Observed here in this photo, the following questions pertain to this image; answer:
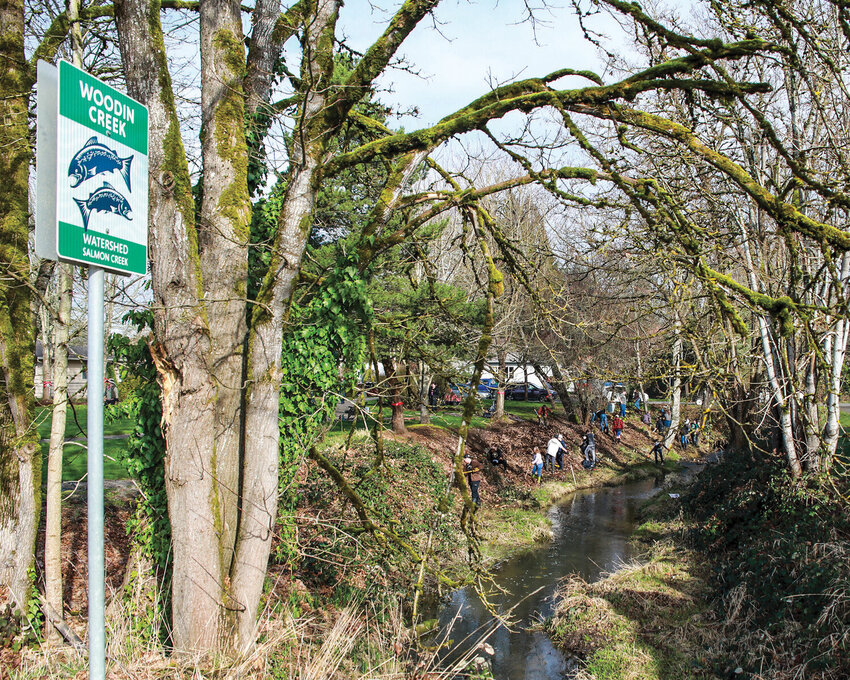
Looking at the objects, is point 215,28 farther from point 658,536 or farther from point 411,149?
point 658,536

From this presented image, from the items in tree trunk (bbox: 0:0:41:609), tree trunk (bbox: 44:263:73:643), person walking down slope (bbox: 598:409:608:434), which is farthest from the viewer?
person walking down slope (bbox: 598:409:608:434)

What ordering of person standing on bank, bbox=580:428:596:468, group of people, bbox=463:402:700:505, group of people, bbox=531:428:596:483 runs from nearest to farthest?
group of people, bbox=463:402:700:505 < group of people, bbox=531:428:596:483 < person standing on bank, bbox=580:428:596:468

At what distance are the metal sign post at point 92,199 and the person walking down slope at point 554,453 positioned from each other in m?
19.2

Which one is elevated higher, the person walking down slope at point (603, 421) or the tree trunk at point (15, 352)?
the tree trunk at point (15, 352)

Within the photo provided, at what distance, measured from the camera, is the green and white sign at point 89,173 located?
195 centimetres

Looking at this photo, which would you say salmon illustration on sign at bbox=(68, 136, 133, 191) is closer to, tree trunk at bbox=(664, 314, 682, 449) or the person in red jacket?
tree trunk at bbox=(664, 314, 682, 449)

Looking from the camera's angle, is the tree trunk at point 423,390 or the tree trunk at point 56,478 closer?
the tree trunk at point 56,478

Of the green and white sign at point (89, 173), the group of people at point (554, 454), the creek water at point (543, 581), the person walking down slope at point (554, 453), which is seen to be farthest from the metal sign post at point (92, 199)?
the person walking down slope at point (554, 453)

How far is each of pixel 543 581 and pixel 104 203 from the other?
11623mm

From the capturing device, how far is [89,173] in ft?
6.84

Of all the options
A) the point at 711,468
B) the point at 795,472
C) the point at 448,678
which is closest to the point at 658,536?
the point at 711,468

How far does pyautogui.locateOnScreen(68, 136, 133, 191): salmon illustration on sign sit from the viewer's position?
2.02 metres

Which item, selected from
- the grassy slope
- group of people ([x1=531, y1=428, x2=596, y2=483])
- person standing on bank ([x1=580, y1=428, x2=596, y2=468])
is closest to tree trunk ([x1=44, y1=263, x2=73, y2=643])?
the grassy slope

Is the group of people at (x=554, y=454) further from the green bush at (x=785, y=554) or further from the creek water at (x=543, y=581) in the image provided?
the green bush at (x=785, y=554)
